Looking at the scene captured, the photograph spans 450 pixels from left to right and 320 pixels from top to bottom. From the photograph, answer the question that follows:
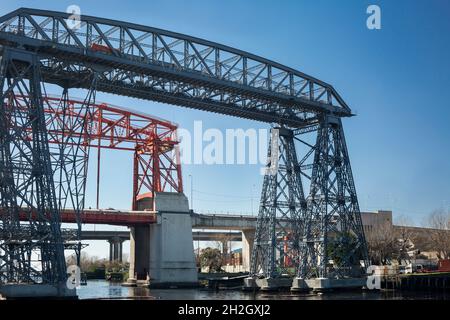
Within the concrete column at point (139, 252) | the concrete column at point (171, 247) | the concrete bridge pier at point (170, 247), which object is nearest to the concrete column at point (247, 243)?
the concrete bridge pier at point (170, 247)

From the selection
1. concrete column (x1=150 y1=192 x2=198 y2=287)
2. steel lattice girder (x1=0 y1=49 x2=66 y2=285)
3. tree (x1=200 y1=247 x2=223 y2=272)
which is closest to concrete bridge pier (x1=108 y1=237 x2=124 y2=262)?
tree (x1=200 y1=247 x2=223 y2=272)

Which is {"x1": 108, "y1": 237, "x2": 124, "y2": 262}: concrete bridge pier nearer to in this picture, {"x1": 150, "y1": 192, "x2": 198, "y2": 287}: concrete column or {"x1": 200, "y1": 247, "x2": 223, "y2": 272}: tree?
{"x1": 200, "y1": 247, "x2": 223, "y2": 272}: tree

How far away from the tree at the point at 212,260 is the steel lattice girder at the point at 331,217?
127 feet

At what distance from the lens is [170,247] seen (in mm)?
70562

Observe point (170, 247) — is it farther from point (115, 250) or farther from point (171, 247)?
point (115, 250)

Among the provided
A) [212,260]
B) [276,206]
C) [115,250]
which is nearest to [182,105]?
[276,206]

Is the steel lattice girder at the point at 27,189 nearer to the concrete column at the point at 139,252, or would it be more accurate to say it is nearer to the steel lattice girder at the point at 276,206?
the steel lattice girder at the point at 276,206

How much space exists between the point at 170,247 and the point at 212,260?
2039 cm

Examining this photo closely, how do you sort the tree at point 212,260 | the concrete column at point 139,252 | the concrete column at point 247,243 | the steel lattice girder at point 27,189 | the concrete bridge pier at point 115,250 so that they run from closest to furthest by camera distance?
the steel lattice girder at point 27,189 < the concrete column at point 139,252 < the tree at point 212,260 < the concrete column at point 247,243 < the concrete bridge pier at point 115,250

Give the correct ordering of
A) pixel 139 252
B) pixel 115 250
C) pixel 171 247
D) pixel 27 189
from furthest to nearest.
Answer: pixel 115 250
pixel 139 252
pixel 171 247
pixel 27 189

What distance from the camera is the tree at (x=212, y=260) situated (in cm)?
8969

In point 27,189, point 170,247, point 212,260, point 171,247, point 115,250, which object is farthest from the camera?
point 115,250

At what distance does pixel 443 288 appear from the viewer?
2045 inches

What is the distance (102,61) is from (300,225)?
23607 millimetres
